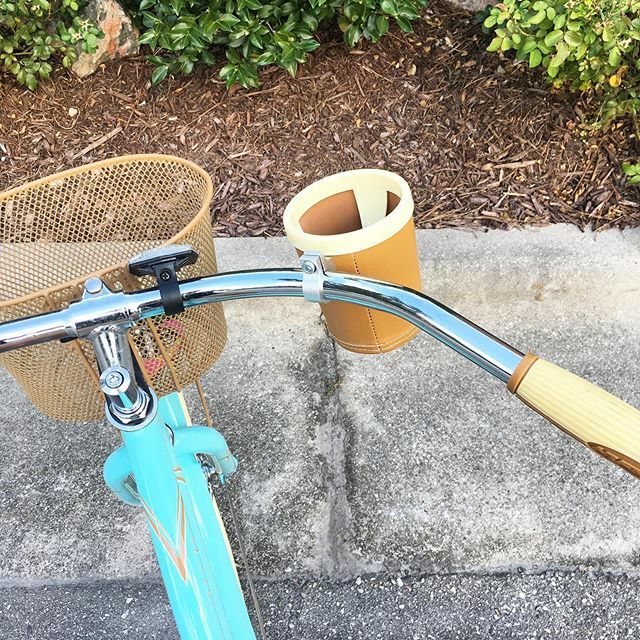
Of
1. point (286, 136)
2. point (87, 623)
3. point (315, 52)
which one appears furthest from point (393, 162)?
point (87, 623)

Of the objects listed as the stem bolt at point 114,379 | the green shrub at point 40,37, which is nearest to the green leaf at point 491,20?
the green shrub at point 40,37

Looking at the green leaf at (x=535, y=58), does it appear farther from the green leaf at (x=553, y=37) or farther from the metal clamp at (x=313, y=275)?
the metal clamp at (x=313, y=275)

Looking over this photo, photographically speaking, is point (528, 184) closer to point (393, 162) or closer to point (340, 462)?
point (393, 162)

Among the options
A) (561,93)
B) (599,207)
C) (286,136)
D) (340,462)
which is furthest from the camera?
(286,136)

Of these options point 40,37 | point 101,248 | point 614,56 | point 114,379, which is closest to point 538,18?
point 614,56

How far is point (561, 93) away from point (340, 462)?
7.03 ft

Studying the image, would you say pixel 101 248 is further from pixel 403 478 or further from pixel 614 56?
pixel 614 56

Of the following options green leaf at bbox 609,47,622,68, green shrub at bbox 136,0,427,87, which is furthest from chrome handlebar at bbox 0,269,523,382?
green shrub at bbox 136,0,427,87

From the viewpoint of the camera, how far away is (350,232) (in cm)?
123

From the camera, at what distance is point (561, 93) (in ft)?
10.1

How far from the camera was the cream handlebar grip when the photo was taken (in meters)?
0.80

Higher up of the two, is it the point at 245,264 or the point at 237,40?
the point at 237,40

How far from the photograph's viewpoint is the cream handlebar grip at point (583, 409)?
2.62 feet

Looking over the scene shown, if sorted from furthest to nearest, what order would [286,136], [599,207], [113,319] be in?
1. [286,136]
2. [599,207]
3. [113,319]
